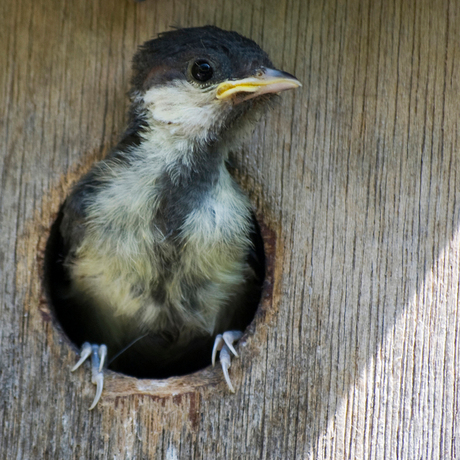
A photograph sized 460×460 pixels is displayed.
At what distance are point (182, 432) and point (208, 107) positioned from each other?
3.16 ft

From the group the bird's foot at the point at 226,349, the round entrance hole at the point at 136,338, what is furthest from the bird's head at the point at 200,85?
the bird's foot at the point at 226,349

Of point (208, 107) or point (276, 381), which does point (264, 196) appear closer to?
point (208, 107)

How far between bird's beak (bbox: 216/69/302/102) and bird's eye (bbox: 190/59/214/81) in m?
0.06

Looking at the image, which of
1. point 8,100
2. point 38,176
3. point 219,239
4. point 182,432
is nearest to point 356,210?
point 219,239

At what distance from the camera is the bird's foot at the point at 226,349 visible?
1.70 metres

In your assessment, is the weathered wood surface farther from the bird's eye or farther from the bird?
the bird's eye

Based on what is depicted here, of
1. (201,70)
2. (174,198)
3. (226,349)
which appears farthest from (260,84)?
(226,349)

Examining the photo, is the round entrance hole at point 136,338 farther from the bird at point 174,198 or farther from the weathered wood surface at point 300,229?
the weathered wood surface at point 300,229

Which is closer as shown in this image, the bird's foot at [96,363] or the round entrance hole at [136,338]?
the bird's foot at [96,363]

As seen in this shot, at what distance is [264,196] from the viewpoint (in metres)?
1.83

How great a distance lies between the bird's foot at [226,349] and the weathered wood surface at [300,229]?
3 cm

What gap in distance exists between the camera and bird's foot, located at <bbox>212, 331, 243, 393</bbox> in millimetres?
1698

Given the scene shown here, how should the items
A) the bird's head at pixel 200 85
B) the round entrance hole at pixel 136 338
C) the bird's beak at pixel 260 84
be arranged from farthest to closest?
the round entrance hole at pixel 136 338, the bird's head at pixel 200 85, the bird's beak at pixel 260 84

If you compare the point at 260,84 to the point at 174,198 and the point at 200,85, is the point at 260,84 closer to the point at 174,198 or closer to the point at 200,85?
the point at 200,85
